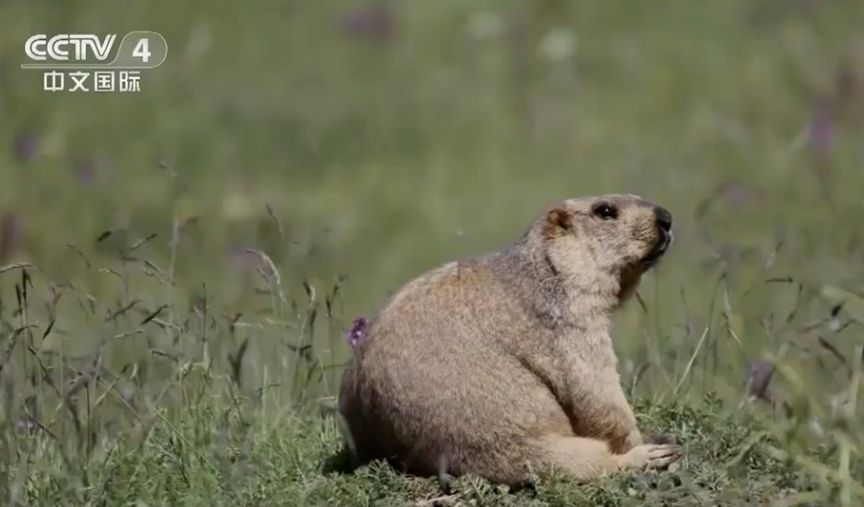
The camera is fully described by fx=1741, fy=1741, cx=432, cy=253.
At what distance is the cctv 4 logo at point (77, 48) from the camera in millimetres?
11820

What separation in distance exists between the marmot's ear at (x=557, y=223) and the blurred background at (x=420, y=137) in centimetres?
367

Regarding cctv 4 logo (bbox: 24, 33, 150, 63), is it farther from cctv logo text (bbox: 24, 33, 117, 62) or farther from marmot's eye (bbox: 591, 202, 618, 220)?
marmot's eye (bbox: 591, 202, 618, 220)

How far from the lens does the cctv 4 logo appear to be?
465 inches

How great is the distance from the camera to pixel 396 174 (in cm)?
1353

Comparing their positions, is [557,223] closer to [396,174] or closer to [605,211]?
[605,211]

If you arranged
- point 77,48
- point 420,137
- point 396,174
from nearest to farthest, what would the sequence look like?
point 77,48 < point 396,174 < point 420,137

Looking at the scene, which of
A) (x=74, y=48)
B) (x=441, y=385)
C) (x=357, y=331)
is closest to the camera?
(x=441, y=385)

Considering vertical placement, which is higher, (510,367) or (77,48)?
(77,48)

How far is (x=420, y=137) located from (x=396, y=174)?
0.53 meters

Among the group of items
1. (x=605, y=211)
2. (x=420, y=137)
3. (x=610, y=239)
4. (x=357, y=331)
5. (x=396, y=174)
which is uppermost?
(x=420, y=137)

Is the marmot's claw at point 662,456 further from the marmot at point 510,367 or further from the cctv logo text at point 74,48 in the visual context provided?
the cctv logo text at point 74,48

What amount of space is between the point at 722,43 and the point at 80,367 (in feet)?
31.5

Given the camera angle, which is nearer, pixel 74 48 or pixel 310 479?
pixel 310 479

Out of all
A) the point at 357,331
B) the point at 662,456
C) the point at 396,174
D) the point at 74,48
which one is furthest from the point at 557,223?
the point at 396,174
